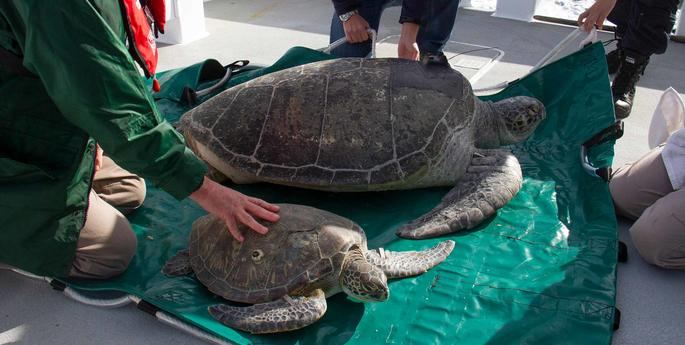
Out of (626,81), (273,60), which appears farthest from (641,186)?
(273,60)

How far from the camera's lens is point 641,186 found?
192 centimetres

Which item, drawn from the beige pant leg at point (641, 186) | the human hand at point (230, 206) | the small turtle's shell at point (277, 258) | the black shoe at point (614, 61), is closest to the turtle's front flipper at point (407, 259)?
the small turtle's shell at point (277, 258)

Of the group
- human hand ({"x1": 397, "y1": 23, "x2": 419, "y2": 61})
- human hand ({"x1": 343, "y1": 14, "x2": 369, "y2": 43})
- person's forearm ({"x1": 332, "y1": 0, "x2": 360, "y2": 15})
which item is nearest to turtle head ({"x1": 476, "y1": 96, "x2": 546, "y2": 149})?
human hand ({"x1": 397, "y1": 23, "x2": 419, "y2": 61})

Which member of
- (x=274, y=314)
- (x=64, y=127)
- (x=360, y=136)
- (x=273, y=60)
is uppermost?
(x=64, y=127)

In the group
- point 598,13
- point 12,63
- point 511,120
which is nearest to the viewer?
point 12,63

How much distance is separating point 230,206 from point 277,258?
0.21m

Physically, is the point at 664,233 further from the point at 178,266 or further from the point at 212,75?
the point at 212,75

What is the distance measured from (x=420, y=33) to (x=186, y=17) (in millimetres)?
1915

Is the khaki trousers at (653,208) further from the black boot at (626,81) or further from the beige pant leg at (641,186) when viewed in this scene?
the black boot at (626,81)

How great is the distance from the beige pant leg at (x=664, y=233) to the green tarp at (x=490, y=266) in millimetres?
95

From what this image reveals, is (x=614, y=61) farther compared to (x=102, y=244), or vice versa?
(x=614, y=61)

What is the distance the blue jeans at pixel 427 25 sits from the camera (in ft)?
9.32

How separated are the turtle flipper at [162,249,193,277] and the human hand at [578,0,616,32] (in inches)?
85.4

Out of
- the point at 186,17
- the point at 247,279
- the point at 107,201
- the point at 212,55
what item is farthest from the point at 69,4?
the point at 186,17
